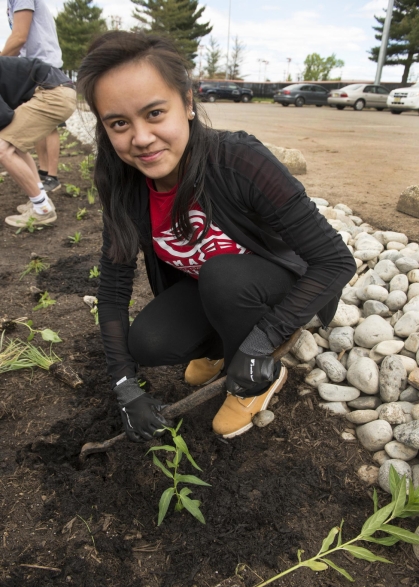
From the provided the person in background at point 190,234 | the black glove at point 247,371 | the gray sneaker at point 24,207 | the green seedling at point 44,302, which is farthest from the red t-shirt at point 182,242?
the gray sneaker at point 24,207

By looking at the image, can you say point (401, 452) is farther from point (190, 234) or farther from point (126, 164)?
point (126, 164)

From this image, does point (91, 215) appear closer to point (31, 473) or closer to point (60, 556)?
point (31, 473)

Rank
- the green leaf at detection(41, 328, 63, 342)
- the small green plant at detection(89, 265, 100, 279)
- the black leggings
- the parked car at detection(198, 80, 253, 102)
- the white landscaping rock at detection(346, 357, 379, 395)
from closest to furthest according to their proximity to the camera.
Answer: the black leggings
the white landscaping rock at detection(346, 357, 379, 395)
the green leaf at detection(41, 328, 63, 342)
the small green plant at detection(89, 265, 100, 279)
the parked car at detection(198, 80, 253, 102)

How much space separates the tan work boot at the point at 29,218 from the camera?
3.88 meters

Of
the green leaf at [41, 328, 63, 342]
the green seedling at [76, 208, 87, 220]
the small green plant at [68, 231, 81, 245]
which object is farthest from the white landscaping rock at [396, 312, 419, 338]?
the green seedling at [76, 208, 87, 220]

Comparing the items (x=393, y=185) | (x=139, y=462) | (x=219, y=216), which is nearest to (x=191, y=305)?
(x=219, y=216)

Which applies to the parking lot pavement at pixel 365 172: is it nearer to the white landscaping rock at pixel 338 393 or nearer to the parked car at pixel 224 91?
the white landscaping rock at pixel 338 393

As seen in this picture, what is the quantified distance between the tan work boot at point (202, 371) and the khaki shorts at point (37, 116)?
2.60 meters

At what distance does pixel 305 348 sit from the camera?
6.96ft

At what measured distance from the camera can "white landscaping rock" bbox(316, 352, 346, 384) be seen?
6.62 feet

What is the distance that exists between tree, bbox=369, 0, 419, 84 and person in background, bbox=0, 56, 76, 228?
35628mm

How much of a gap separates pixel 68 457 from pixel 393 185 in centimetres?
354

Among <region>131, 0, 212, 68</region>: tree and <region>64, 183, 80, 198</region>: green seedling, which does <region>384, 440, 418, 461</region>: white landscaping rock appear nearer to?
<region>64, 183, 80, 198</region>: green seedling

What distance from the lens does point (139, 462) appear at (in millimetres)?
1688
